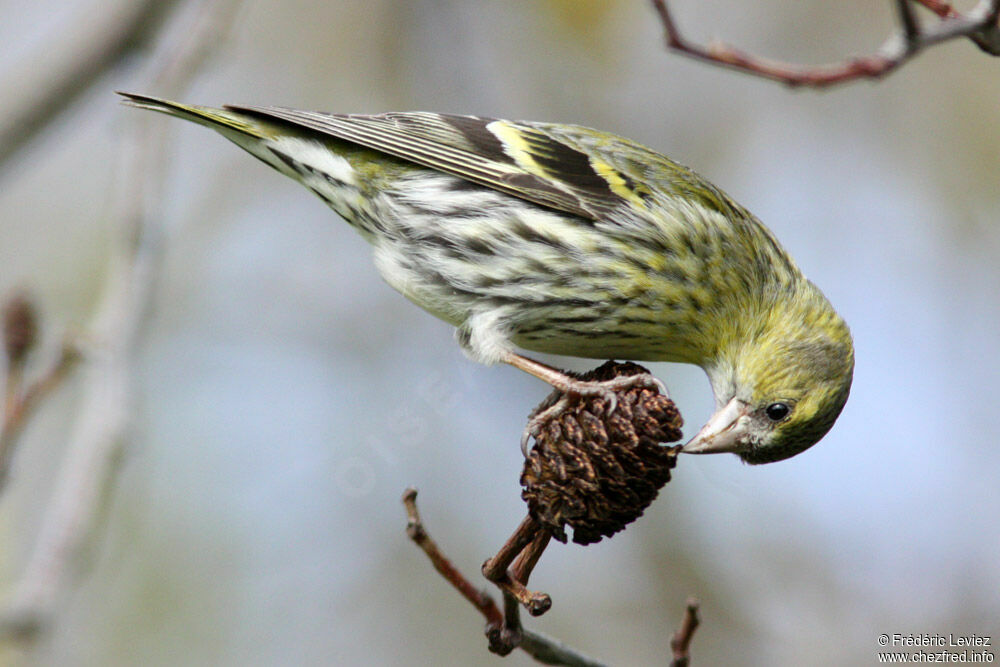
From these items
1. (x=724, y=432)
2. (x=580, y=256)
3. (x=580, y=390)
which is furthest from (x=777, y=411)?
(x=580, y=390)

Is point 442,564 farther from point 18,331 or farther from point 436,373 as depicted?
point 436,373

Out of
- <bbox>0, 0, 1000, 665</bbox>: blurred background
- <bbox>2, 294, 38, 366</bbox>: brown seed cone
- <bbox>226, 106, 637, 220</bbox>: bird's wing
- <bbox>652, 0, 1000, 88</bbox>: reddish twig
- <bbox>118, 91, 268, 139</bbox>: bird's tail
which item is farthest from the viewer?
<bbox>0, 0, 1000, 665</bbox>: blurred background

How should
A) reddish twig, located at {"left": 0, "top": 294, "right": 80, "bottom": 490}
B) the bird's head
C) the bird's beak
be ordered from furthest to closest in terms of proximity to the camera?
1. the bird's head
2. the bird's beak
3. reddish twig, located at {"left": 0, "top": 294, "right": 80, "bottom": 490}

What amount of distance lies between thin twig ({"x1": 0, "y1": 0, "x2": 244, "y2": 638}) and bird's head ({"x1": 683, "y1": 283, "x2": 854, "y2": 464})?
184cm

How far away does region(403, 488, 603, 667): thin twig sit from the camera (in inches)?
91.4

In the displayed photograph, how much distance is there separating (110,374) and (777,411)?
2213 millimetres

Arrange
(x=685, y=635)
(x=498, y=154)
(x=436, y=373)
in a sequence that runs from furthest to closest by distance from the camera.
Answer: (x=436, y=373)
(x=498, y=154)
(x=685, y=635)

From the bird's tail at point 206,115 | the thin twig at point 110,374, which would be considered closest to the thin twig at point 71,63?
the thin twig at point 110,374

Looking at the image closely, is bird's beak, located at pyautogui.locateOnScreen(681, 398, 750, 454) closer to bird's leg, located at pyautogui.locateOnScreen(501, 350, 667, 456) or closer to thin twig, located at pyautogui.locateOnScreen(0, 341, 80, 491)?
bird's leg, located at pyautogui.locateOnScreen(501, 350, 667, 456)

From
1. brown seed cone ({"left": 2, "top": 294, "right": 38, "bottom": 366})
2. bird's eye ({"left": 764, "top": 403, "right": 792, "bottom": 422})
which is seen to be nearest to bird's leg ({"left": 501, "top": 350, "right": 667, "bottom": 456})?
bird's eye ({"left": 764, "top": 403, "right": 792, "bottom": 422})

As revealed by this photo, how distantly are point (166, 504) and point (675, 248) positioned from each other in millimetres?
4564

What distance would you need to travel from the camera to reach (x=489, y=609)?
246 centimetres

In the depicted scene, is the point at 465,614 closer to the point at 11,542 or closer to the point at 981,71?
the point at 11,542

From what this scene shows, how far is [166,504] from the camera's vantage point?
22.9 feet
